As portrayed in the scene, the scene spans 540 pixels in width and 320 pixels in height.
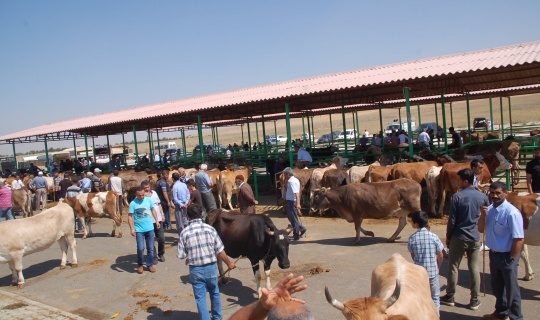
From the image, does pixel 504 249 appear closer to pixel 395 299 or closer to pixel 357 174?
pixel 395 299

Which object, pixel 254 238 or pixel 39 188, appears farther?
pixel 39 188

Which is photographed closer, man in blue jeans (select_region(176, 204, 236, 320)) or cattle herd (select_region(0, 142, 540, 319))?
cattle herd (select_region(0, 142, 540, 319))

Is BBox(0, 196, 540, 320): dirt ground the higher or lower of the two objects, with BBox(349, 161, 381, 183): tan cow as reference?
lower

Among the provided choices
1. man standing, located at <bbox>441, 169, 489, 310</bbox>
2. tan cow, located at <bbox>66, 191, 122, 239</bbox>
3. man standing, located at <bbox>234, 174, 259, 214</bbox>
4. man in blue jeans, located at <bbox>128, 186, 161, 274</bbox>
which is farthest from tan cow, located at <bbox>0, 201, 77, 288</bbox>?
man standing, located at <bbox>441, 169, 489, 310</bbox>

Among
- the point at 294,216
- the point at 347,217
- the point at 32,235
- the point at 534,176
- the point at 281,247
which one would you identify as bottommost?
the point at 347,217

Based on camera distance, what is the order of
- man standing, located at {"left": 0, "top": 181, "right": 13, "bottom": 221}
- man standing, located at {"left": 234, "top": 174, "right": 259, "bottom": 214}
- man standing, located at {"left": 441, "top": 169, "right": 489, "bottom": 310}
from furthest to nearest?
man standing, located at {"left": 0, "top": 181, "right": 13, "bottom": 221} < man standing, located at {"left": 234, "top": 174, "right": 259, "bottom": 214} < man standing, located at {"left": 441, "top": 169, "right": 489, "bottom": 310}

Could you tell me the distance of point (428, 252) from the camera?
17.1 feet

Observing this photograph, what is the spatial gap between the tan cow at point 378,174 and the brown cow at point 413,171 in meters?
0.19

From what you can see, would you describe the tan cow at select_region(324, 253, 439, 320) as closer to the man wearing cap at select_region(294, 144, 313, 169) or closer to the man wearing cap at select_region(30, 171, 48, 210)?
the man wearing cap at select_region(294, 144, 313, 169)

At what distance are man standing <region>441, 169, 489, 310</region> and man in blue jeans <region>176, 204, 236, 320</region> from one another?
9.57ft

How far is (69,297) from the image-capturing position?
8.01 m

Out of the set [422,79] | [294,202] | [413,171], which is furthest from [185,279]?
[422,79]

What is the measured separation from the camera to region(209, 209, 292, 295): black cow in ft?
23.4

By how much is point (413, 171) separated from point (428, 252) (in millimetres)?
8168
